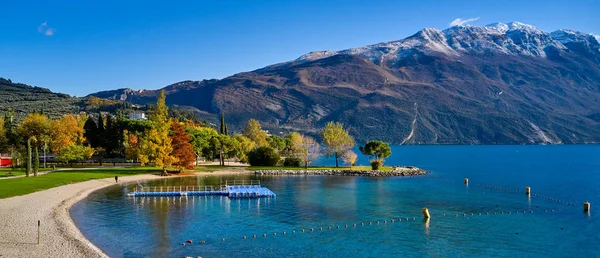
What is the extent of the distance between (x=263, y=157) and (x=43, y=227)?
74.3 m

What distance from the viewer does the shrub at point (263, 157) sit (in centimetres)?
10975

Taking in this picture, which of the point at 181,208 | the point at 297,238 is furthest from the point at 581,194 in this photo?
the point at 181,208

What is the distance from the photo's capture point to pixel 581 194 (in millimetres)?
68750

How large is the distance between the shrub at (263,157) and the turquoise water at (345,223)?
132ft

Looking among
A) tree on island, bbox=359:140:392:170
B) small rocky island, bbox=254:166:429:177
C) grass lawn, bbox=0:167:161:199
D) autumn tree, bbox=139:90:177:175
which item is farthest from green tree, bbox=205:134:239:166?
tree on island, bbox=359:140:392:170

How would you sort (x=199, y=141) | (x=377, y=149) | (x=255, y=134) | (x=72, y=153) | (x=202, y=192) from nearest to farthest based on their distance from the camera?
(x=202, y=192) < (x=72, y=153) < (x=199, y=141) < (x=377, y=149) < (x=255, y=134)

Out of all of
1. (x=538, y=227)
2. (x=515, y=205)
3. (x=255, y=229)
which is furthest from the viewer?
(x=515, y=205)

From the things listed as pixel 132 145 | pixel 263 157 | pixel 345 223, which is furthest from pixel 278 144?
pixel 345 223

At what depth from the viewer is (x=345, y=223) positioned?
1714 inches

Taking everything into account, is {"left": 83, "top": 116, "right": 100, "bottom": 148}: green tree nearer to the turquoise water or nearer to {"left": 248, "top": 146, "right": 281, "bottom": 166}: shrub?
{"left": 248, "top": 146, "right": 281, "bottom": 166}: shrub

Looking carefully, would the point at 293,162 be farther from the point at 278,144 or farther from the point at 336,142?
the point at 278,144

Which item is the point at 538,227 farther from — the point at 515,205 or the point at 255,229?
the point at 255,229

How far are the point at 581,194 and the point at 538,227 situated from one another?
31.6 meters

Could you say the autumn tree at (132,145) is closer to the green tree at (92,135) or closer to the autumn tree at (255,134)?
the green tree at (92,135)
